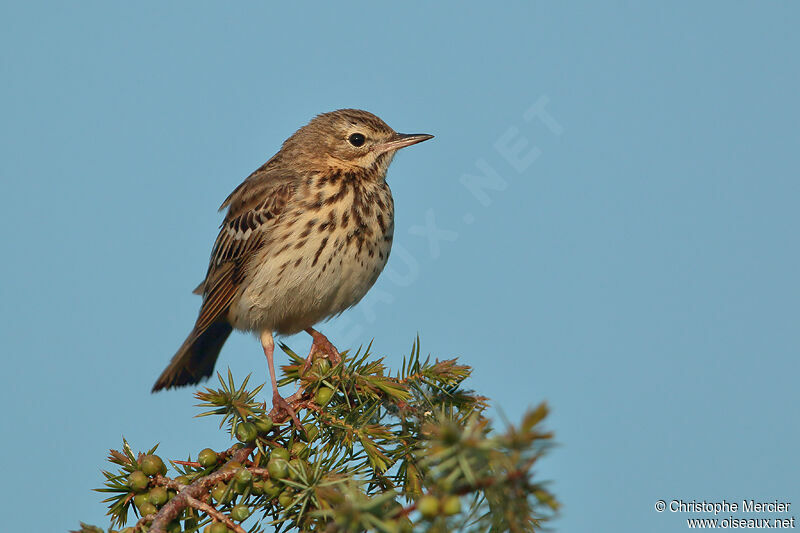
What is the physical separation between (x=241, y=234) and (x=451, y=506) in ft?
18.0

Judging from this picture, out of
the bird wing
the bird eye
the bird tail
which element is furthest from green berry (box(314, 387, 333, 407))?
the bird eye

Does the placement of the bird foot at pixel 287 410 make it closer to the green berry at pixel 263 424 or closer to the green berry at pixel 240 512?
the green berry at pixel 263 424

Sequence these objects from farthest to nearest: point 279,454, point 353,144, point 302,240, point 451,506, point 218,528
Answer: point 353,144 → point 302,240 → point 279,454 → point 218,528 → point 451,506

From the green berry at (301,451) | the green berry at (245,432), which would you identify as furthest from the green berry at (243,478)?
the green berry at (301,451)

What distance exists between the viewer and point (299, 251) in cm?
651

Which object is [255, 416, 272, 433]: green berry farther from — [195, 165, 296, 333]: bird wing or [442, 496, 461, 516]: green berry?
[195, 165, 296, 333]: bird wing

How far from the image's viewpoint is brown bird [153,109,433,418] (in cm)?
651

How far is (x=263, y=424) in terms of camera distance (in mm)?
4008

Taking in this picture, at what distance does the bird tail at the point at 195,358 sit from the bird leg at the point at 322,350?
127 cm

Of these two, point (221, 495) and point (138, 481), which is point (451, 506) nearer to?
point (221, 495)

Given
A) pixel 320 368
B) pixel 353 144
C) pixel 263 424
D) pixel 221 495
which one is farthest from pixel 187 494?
pixel 353 144

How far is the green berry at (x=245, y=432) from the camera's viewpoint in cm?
395

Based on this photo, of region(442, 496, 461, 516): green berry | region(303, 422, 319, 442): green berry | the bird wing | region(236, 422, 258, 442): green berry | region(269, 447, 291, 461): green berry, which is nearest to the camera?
region(442, 496, 461, 516): green berry

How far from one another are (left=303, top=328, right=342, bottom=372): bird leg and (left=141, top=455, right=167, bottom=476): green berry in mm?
1178
